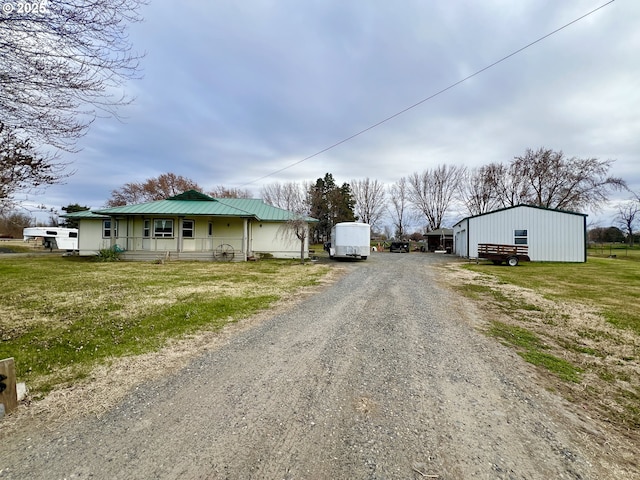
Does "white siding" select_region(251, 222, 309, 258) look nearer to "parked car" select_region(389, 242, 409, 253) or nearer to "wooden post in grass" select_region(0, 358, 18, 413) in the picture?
"parked car" select_region(389, 242, 409, 253)

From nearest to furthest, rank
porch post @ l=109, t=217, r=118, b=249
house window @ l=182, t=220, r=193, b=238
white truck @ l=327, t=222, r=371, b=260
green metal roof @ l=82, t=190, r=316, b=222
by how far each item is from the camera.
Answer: green metal roof @ l=82, t=190, r=316, b=222, white truck @ l=327, t=222, r=371, b=260, porch post @ l=109, t=217, r=118, b=249, house window @ l=182, t=220, r=193, b=238

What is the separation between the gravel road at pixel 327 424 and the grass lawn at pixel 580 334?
511mm

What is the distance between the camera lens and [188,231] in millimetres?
20672

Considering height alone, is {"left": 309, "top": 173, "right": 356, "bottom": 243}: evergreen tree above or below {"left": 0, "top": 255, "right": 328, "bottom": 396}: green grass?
above

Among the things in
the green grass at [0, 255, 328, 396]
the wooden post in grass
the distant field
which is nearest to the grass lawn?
the green grass at [0, 255, 328, 396]

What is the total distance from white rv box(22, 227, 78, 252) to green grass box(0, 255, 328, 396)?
20016 millimetres

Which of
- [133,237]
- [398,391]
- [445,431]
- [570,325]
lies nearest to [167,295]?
[398,391]

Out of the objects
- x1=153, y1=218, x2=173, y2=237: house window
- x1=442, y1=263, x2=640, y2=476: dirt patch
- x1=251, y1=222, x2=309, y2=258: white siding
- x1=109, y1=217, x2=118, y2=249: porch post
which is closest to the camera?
x1=442, y1=263, x2=640, y2=476: dirt patch

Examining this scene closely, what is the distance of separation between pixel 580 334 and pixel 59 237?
38.2m

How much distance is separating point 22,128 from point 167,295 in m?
5.02

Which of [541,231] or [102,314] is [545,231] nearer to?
[541,231]

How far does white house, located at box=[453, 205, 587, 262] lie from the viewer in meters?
20.7

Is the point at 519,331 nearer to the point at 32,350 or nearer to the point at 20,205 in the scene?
the point at 32,350

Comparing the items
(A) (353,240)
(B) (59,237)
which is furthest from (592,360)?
(B) (59,237)
